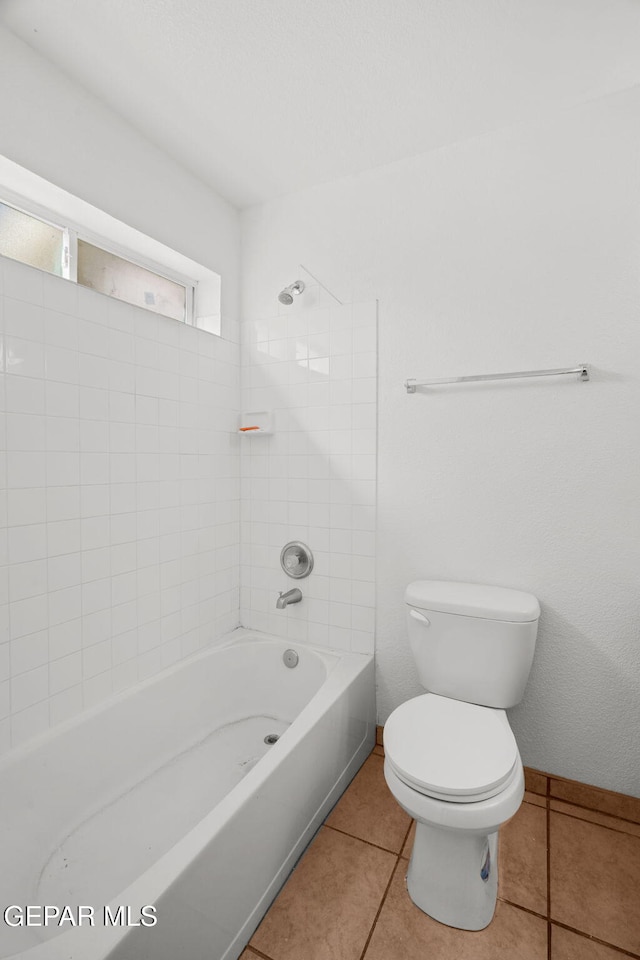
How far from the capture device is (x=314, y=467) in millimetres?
2113

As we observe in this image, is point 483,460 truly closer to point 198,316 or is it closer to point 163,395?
point 163,395

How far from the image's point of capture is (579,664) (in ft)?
5.45

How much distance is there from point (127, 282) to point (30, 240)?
1.33ft

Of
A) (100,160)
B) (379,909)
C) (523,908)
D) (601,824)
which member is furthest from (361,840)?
(100,160)

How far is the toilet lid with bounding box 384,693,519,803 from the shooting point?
1.17 m

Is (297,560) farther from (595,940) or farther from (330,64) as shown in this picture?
(330,64)

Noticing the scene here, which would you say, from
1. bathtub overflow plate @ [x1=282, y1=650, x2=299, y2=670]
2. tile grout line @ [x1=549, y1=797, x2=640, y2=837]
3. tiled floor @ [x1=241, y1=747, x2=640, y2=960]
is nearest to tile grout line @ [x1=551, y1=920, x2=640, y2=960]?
tiled floor @ [x1=241, y1=747, x2=640, y2=960]

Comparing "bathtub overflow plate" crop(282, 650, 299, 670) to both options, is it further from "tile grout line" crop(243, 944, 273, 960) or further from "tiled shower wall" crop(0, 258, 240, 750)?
"tile grout line" crop(243, 944, 273, 960)

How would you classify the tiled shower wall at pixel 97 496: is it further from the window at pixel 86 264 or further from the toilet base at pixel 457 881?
the toilet base at pixel 457 881

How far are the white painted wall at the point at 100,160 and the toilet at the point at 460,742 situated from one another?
1.65 metres

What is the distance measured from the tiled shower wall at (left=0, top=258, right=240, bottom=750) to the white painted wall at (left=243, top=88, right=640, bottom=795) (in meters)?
0.80

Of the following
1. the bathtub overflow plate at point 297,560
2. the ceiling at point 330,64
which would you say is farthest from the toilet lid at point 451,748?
the ceiling at point 330,64

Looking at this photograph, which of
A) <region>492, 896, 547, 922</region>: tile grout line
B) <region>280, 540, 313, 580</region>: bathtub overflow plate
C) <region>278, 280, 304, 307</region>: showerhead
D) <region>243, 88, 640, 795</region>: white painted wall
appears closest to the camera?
<region>492, 896, 547, 922</region>: tile grout line

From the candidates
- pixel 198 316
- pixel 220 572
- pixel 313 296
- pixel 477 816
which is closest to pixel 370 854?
pixel 477 816
